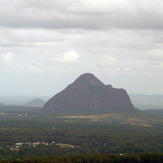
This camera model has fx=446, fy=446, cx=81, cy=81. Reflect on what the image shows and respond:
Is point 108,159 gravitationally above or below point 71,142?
below

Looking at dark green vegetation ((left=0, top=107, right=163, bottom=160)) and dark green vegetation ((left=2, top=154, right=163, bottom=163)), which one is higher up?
dark green vegetation ((left=0, top=107, right=163, bottom=160))

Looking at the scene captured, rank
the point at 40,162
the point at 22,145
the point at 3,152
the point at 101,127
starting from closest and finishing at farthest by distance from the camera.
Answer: the point at 40,162
the point at 3,152
the point at 22,145
the point at 101,127

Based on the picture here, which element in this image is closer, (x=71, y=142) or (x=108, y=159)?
(x=108, y=159)

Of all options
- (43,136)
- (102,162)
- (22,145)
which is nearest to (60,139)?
(43,136)

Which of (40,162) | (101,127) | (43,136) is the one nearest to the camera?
(40,162)

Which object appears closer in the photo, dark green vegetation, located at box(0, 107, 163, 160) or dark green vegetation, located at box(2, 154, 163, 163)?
dark green vegetation, located at box(2, 154, 163, 163)

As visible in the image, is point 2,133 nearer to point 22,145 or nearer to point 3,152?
point 22,145

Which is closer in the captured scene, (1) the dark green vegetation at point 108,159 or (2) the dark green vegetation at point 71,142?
(1) the dark green vegetation at point 108,159

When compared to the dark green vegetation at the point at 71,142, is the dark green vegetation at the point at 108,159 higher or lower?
lower

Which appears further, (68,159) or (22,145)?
(22,145)
